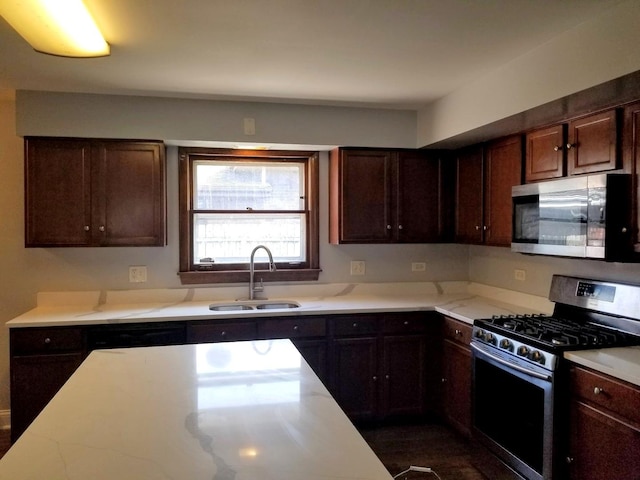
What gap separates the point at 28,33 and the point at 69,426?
1.74m

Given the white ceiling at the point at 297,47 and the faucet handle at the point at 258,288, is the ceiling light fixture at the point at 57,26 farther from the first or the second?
the faucet handle at the point at 258,288

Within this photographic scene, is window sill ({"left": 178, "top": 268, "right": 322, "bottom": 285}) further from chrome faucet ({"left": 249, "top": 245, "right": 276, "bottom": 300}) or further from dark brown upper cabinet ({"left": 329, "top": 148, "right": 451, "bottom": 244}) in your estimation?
dark brown upper cabinet ({"left": 329, "top": 148, "right": 451, "bottom": 244})

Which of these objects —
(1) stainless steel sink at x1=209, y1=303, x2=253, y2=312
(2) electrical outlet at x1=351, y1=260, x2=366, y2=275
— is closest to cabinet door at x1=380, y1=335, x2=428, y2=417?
(2) electrical outlet at x1=351, y1=260, x2=366, y2=275

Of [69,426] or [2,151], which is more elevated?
[2,151]

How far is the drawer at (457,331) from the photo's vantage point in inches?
120

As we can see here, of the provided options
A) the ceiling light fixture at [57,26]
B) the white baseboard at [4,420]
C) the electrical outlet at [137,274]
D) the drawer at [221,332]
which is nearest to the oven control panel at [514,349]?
the drawer at [221,332]

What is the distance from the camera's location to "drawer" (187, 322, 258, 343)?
3.11 meters

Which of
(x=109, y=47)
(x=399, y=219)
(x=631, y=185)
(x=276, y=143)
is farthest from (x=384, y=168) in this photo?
(x=109, y=47)

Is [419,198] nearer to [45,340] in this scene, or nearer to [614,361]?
[614,361]

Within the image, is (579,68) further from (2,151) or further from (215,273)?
(2,151)

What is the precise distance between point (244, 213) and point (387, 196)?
1.14 metres

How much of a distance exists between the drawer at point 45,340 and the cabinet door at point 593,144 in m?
3.03

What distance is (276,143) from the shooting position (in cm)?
355

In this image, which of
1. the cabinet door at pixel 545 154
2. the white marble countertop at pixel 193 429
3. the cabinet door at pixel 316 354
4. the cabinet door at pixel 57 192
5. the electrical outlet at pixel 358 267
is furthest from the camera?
the electrical outlet at pixel 358 267
